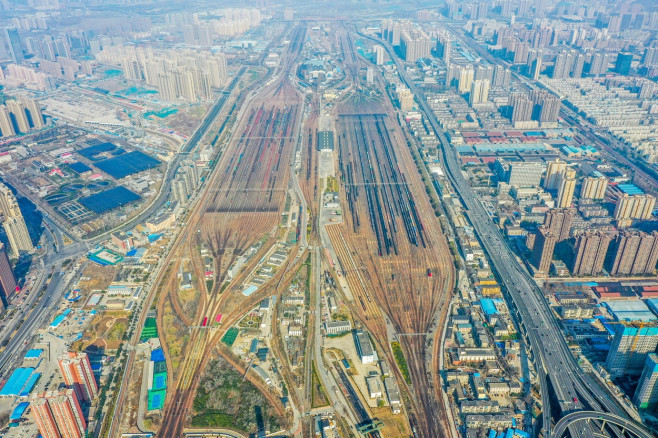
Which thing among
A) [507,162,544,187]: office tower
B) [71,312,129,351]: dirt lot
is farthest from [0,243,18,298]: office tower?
[507,162,544,187]: office tower

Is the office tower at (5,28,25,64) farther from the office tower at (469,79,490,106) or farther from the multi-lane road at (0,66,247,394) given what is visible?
the office tower at (469,79,490,106)

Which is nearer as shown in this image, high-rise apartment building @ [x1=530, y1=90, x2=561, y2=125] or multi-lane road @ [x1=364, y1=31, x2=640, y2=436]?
multi-lane road @ [x1=364, y1=31, x2=640, y2=436]

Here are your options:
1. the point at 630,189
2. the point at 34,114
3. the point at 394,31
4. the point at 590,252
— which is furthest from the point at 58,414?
the point at 394,31

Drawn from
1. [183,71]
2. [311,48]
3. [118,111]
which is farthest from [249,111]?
[311,48]

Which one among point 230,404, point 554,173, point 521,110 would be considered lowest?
point 230,404

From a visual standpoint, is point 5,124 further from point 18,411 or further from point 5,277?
point 18,411

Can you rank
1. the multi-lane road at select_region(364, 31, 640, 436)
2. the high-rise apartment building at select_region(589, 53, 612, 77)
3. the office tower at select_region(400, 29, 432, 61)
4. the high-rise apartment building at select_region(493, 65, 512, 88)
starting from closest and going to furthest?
1. the multi-lane road at select_region(364, 31, 640, 436)
2. the high-rise apartment building at select_region(493, 65, 512, 88)
3. the high-rise apartment building at select_region(589, 53, 612, 77)
4. the office tower at select_region(400, 29, 432, 61)

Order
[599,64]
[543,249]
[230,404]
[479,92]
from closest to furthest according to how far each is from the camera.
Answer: [230,404] → [543,249] → [479,92] → [599,64]
